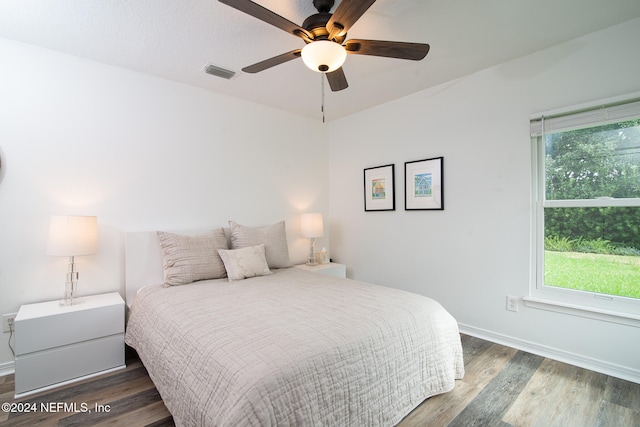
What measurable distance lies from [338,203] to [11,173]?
3.24m

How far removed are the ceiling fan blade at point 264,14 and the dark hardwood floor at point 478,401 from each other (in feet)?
7.25

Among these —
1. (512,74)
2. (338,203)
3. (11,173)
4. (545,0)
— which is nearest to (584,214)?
(512,74)

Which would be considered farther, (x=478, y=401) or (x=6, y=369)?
(x=6, y=369)

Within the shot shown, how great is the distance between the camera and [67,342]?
2.06 meters

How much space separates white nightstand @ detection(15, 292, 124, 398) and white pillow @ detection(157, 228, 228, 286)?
0.43 meters

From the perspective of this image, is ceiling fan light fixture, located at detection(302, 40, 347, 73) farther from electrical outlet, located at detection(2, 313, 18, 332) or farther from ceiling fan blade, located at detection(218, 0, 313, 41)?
electrical outlet, located at detection(2, 313, 18, 332)

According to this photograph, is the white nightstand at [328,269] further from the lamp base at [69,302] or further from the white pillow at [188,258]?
the lamp base at [69,302]

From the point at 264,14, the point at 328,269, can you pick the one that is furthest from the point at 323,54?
the point at 328,269

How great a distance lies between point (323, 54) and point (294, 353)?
→ 60.7 inches

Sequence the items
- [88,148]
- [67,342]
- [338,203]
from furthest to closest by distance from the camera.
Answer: [338,203] → [88,148] → [67,342]

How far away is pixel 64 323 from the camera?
2.04 m

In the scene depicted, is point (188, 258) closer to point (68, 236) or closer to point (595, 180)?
point (68, 236)

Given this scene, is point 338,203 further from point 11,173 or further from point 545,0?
point 11,173

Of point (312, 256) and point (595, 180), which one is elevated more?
point (595, 180)
